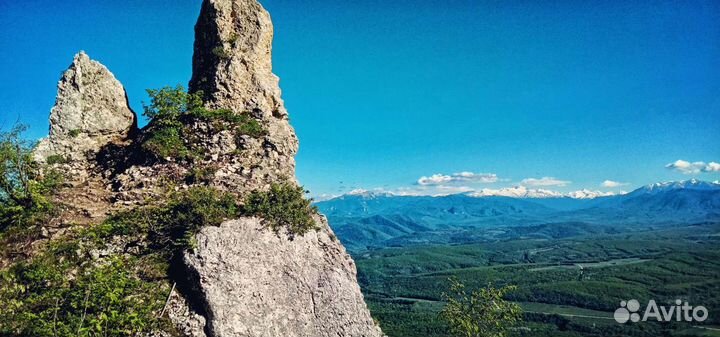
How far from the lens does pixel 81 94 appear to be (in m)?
24.6

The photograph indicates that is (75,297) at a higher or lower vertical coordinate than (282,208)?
lower

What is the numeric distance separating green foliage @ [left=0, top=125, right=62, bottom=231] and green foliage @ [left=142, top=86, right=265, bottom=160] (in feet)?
17.4

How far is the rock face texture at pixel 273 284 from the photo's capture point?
671 inches

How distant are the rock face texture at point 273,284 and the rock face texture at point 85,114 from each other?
40.6 ft

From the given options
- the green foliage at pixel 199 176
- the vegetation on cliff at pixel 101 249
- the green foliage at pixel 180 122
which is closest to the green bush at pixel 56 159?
the vegetation on cliff at pixel 101 249

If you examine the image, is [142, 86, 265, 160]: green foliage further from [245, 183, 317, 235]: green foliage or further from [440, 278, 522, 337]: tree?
[440, 278, 522, 337]: tree

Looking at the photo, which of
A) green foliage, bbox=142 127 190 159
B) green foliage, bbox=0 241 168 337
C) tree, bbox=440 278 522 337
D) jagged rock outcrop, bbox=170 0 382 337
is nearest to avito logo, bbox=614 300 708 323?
tree, bbox=440 278 522 337

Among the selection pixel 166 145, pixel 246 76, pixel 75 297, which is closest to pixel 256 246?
pixel 75 297

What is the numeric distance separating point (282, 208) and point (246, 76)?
411 inches

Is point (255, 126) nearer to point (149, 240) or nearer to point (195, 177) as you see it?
point (195, 177)

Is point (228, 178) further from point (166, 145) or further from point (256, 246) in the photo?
point (256, 246)

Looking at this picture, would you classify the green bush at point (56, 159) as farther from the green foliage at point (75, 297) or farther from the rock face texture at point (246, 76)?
the rock face texture at point (246, 76)

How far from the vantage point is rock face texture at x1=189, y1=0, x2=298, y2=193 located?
24234 millimetres

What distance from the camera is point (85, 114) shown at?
24516 mm
